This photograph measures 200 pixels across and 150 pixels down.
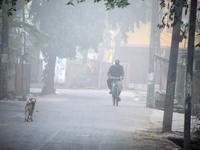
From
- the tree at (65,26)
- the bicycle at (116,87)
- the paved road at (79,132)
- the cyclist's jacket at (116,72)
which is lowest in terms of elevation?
the paved road at (79,132)

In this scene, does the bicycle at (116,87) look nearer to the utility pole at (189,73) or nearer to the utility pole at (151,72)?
the utility pole at (151,72)

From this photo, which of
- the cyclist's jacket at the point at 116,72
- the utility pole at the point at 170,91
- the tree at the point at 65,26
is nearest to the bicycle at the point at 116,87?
the cyclist's jacket at the point at 116,72

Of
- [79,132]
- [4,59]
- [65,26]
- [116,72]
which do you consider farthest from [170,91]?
[65,26]

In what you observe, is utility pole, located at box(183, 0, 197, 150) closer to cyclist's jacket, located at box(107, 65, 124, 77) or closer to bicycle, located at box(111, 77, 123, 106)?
bicycle, located at box(111, 77, 123, 106)

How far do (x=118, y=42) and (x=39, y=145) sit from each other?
1368 inches

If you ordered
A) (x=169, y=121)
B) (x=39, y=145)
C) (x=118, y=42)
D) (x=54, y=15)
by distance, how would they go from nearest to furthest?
(x=39, y=145), (x=169, y=121), (x=54, y=15), (x=118, y=42)

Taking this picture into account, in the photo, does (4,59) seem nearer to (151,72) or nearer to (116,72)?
(116,72)

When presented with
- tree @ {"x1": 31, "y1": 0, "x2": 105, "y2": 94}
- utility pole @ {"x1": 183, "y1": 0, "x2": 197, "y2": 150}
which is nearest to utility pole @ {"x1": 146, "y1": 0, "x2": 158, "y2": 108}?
tree @ {"x1": 31, "y1": 0, "x2": 105, "y2": 94}

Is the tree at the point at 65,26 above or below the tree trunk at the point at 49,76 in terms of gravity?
above

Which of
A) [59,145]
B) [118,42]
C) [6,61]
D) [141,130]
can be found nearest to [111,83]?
[6,61]

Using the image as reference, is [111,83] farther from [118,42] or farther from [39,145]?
[118,42]

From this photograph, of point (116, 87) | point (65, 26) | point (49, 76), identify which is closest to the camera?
point (116, 87)

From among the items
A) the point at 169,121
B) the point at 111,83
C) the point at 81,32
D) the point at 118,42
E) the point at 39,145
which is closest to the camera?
the point at 39,145

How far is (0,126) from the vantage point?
8.19 meters
